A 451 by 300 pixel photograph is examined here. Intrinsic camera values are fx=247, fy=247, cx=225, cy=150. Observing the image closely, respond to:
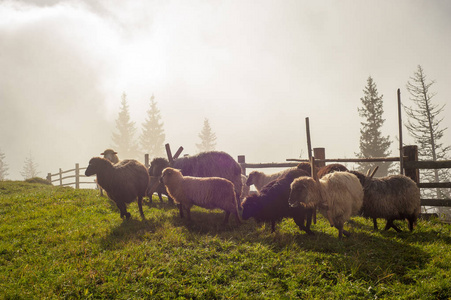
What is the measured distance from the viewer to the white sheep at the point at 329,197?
213 inches

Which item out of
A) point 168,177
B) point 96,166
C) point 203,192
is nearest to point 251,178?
point 203,192

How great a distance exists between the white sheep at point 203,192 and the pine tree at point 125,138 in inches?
1657

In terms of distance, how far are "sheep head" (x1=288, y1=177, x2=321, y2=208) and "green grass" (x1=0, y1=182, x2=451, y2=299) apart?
33.0 inches

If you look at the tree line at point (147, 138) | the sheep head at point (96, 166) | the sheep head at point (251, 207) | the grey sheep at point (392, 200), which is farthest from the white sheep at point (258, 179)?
the tree line at point (147, 138)

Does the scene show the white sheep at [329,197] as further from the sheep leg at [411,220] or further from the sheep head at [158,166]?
the sheep head at [158,166]

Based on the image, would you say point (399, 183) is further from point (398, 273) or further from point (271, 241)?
point (271, 241)

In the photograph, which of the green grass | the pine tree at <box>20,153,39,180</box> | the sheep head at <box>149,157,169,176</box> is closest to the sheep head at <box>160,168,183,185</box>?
the green grass

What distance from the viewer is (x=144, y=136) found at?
48000 mm

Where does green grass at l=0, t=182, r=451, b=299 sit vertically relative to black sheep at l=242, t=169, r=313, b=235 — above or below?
below

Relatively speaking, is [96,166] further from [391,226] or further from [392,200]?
[391,226]

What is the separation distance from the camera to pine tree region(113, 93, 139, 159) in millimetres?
46844

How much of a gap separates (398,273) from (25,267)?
21.4 ft

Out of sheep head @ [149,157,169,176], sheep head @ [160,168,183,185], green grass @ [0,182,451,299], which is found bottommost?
green grass @ [0,182,451,299]

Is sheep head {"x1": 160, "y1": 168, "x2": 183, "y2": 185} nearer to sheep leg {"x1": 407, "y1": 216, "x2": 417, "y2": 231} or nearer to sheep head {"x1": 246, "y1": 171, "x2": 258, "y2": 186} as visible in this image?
sheep head {"x1": 246, "y1": 171, "x2": 258, "y2": 186}
